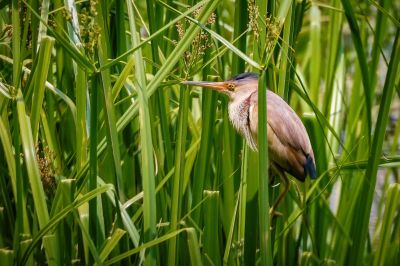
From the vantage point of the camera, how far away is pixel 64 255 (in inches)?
76.2

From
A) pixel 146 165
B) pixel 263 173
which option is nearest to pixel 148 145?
pixel 146 165

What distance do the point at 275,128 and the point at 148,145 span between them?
1.55 ft

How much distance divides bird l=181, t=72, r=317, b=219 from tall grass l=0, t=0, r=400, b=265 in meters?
0.04

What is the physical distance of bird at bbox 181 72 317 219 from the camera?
6.66ft

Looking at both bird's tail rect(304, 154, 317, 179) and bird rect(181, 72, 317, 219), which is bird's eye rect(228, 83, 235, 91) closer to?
bird rect(181, 72, 317, 219)

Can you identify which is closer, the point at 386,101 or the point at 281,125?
the point at 386,101

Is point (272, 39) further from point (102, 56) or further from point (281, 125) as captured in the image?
point (281, 125)

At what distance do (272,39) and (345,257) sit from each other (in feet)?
3.76

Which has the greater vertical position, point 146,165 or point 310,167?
point 146,165

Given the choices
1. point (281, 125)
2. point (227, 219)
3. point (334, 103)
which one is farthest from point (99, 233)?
point (334, 103)

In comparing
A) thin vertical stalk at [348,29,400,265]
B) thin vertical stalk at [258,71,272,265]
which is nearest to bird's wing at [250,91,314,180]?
thin vertical stalk at [348,29,400,265]

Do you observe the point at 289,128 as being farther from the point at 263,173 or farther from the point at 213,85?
the point at 263,173

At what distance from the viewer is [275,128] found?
81.4 inches

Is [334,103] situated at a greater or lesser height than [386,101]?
lesser
